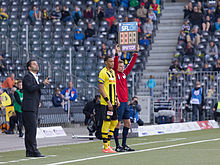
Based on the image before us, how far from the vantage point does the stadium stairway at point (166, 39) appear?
31.4m

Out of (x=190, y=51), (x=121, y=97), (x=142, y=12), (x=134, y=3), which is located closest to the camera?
(x=121, y=97)

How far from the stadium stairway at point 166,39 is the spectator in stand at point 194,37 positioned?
182 centimetres

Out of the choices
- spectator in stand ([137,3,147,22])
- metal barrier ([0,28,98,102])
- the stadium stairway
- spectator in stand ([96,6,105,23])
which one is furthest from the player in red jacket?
spectator in stand ([96,6,105,23])

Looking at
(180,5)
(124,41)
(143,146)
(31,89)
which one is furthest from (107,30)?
(31,89)

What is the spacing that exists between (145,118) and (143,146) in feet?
35.7

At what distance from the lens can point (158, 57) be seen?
3177 centimetres

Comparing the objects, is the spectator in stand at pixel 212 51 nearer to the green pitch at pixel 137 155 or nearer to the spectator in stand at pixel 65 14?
the spectator in stand at pixel 65 14

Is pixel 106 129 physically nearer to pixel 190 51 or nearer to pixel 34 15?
pixel 190 51

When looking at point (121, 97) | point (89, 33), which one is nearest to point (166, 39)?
point (89, 33)

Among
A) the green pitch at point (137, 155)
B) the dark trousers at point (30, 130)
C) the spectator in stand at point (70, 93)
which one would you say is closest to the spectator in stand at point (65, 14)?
the spectator in stand at point (70, 93)

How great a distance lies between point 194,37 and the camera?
3022cm

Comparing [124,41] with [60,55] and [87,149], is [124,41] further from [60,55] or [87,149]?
[60,55]

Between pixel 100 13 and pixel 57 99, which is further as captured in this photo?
pixel 100 13

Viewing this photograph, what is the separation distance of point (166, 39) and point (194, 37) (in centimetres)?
294
